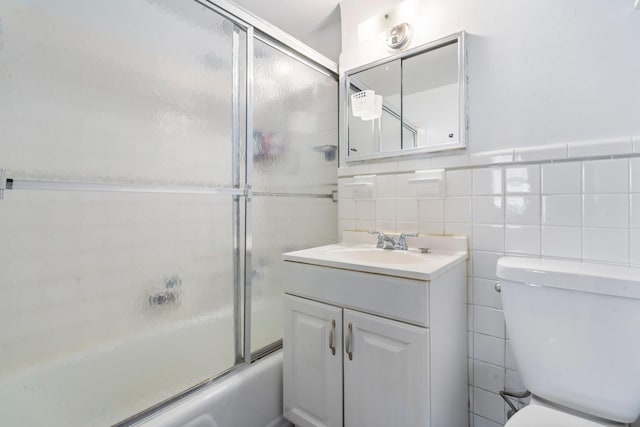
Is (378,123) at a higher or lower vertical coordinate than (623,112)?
higher

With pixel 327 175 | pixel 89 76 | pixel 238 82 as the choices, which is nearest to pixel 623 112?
pixel 327 175

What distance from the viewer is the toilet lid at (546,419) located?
2.63ft

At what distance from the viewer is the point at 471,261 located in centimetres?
127

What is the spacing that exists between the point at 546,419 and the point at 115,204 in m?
1.46

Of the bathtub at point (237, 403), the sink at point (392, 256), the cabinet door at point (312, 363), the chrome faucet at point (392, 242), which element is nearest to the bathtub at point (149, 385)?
the bathtub at point (237, 403)

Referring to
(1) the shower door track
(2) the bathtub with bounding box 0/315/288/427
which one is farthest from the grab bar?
(2) the bathtub with bounding box 0/315/288/427

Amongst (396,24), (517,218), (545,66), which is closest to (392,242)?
(517,218)

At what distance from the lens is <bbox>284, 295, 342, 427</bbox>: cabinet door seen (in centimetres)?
110

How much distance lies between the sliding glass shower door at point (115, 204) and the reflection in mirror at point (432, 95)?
807 millimetres

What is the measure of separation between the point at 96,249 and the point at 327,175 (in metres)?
1.18

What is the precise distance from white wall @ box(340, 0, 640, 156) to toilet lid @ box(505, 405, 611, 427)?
0.91m

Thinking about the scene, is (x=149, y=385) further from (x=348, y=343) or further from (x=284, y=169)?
(x=284, y=169)

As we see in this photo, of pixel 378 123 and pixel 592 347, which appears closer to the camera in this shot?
pixel 592 347

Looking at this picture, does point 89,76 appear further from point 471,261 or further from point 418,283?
point 471,261
